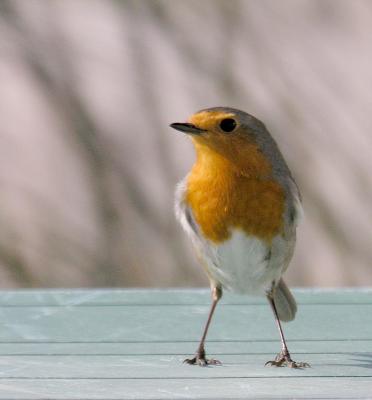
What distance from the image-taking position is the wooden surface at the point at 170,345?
3078 millimetres

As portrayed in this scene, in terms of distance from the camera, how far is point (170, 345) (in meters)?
3.61

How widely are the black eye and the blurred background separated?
321 cm

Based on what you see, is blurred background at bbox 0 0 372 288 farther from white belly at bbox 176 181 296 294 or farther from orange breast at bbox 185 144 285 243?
orange breast at bbox 185 144 285 243

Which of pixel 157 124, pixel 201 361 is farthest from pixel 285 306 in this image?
pixel 157 124

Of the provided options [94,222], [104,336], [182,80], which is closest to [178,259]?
[94,222]

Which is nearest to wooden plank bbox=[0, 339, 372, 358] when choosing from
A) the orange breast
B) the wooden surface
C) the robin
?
the wooden surface

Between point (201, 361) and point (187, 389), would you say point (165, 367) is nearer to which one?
point (201, 361)

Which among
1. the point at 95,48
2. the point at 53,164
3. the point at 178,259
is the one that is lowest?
the point at 178,259

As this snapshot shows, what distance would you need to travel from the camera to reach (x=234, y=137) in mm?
3314

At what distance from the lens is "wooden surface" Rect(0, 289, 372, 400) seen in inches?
121

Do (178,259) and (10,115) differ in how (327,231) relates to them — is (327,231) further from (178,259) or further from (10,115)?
(10,115)

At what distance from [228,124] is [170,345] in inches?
24.4

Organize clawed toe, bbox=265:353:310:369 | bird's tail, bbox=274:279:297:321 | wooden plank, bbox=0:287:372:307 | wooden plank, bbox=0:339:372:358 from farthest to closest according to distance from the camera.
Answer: wooden plank, bbox=0:287:372:307 < bird's tail, bbox=274:279:297:321 < wooden plank, bbox=0:339:372:358 < clawed toe, bbox=265:353:310:369

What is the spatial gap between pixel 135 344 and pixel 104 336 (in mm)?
124
